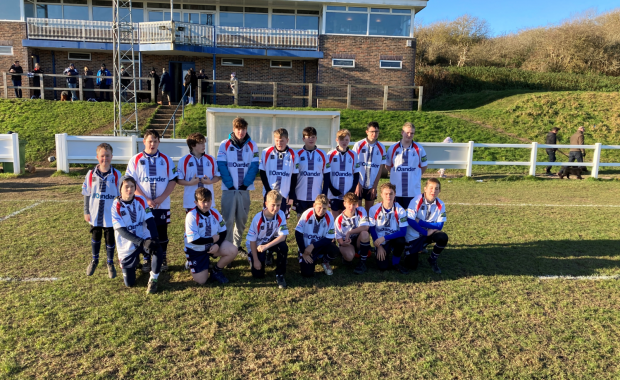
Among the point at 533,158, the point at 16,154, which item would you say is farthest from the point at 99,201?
the point at 533,158

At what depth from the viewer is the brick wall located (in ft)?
75.2

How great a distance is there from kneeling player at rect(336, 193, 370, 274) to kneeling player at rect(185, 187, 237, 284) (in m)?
1.37

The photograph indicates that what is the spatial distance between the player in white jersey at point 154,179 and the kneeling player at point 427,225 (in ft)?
10.1

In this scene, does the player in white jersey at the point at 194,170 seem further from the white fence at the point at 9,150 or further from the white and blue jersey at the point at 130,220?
the white fence at the point at 9,150

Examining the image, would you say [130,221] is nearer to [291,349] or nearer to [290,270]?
[290,270]

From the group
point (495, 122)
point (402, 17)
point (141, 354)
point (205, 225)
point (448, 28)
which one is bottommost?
point (141, 354)

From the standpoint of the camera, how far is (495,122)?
1975 cm

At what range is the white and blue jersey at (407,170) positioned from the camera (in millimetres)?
6203

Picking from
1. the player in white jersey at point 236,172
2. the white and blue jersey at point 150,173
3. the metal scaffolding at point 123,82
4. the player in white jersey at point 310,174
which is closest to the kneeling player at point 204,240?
the player in white jersey at point 236,172

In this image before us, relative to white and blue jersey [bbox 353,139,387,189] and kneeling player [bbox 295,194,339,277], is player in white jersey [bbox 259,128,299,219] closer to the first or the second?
kneeling player [bbox 295,194,339,277]

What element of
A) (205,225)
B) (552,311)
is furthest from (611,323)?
(205,225)

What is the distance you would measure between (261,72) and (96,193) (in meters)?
19.7

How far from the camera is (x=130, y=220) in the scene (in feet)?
15.8

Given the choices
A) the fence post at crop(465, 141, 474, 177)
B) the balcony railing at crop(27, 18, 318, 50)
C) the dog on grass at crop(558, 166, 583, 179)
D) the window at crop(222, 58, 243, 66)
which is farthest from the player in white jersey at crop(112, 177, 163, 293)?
the window at crop(222, 58, 243, 66)
